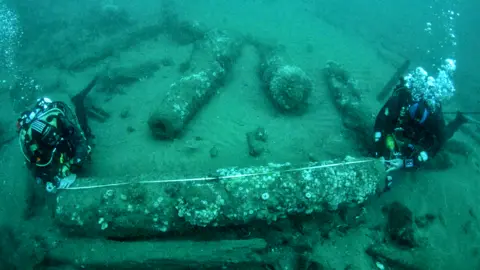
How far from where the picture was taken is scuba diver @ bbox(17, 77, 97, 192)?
412 centimetres

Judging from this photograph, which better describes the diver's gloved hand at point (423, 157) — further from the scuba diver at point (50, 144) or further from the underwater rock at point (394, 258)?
the scuba diver at point (50, 144)

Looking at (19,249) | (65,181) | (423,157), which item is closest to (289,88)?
(423,157)

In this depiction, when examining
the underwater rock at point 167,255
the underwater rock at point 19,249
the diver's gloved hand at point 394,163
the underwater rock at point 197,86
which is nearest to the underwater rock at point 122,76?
the underwater rock at point 197,86

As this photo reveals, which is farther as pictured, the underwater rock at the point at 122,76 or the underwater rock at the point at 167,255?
the underwater rock at the point at 122,76

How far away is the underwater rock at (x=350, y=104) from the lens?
639cm

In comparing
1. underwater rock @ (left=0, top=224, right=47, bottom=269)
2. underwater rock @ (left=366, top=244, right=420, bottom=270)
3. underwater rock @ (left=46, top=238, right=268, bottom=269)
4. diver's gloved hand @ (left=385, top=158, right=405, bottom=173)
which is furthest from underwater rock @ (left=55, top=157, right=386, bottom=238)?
diver's gloved hand @ (left=385, top=158, right=405, bottom=173)

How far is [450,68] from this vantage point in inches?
527

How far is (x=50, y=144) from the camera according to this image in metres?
4.21

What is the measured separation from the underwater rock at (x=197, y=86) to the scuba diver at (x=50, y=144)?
63.0 inches

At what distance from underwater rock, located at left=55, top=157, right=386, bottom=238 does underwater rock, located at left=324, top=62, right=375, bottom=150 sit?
2.88 meters

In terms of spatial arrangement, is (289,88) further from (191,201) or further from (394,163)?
(191,201)

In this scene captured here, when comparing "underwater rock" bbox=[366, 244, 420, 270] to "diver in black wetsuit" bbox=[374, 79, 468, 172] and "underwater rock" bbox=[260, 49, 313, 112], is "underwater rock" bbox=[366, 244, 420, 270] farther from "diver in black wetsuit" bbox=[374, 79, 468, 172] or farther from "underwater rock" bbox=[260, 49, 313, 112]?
"underwater rock" bbox=[260, 49, 313, 112]

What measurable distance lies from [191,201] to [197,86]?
11.7 feet

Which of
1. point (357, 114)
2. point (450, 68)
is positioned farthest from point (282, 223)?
point (450, 68)
